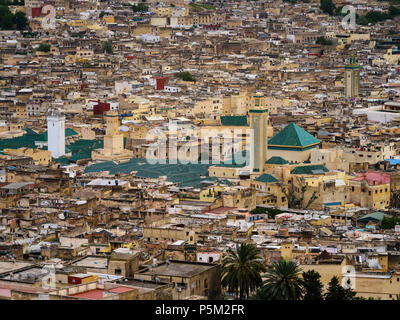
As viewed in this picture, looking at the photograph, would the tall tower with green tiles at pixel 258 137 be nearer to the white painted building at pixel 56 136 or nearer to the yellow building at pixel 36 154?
the yellow building at pixel 36 154

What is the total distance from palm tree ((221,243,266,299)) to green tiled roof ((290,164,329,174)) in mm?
17124

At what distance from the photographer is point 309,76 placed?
244ft

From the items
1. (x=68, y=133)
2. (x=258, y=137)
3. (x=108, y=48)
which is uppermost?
(x=108, y=48)

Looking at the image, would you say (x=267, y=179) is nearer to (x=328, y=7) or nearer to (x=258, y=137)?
(x=258, y=137)

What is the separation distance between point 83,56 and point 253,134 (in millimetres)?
37864

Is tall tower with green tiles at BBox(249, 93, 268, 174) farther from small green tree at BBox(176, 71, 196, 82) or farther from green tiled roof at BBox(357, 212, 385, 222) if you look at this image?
small green tree at BBox(176, 71, 196, 82)

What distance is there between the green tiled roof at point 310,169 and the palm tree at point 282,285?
61.4 ft

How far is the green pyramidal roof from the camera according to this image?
45750 millimetres

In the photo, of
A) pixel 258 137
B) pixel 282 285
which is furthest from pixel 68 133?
pixel 282 285

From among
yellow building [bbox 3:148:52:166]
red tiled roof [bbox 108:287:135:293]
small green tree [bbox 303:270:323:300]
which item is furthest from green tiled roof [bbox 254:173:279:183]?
red tiled roof [bbox 108:287:135:293]

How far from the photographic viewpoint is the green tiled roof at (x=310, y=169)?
42.1 m

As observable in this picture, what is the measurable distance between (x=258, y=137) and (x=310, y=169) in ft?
11.4

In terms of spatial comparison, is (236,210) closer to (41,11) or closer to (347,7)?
(41,11)

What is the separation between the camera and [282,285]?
22.8 m
